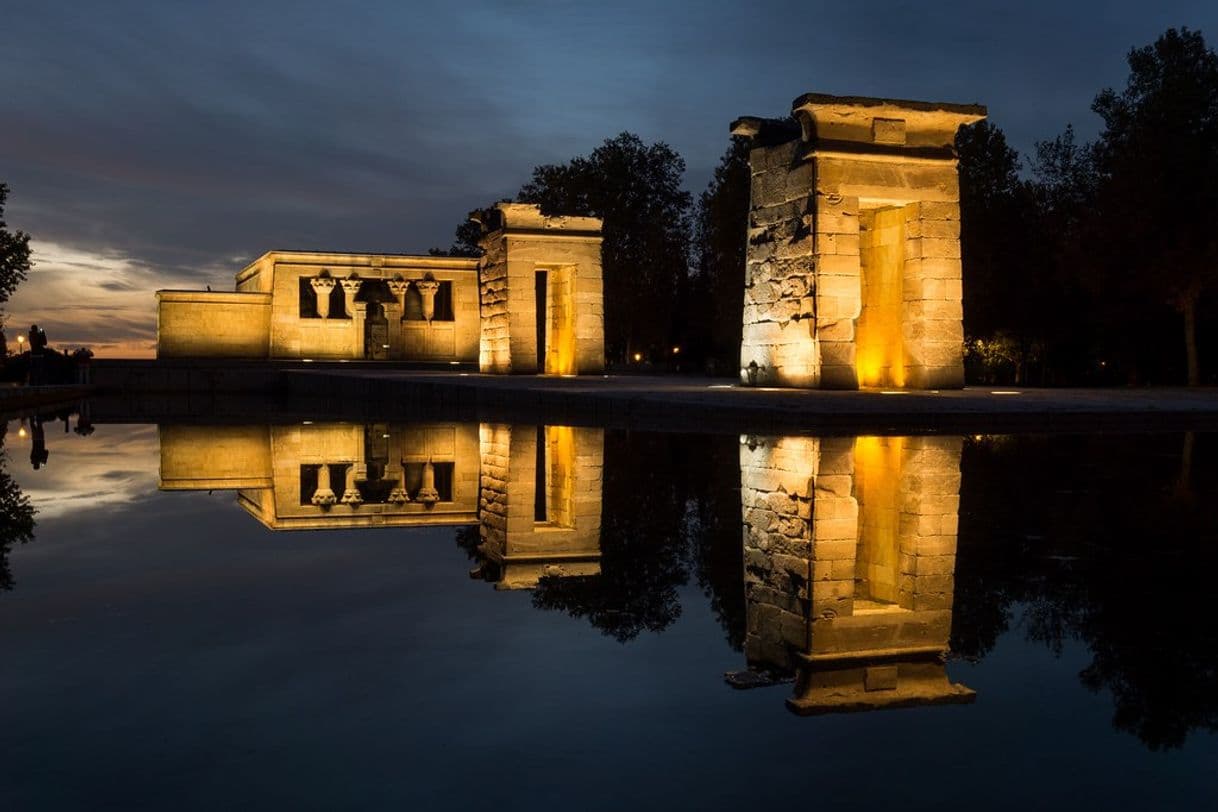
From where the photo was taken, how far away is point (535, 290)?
1226 inches

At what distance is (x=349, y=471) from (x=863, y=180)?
11842 millimetres

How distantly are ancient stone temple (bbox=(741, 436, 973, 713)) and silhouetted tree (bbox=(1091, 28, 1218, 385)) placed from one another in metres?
23.7

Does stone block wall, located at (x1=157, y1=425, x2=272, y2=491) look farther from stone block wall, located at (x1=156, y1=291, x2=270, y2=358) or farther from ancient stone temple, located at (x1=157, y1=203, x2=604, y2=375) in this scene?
stone block wall, located at (x1=156, y1=291, x2=270, y2=358)

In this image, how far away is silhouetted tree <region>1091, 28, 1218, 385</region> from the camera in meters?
29.5

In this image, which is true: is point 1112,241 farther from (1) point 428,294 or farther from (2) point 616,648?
(2) point 616,648

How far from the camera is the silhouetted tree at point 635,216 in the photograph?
2174 inches

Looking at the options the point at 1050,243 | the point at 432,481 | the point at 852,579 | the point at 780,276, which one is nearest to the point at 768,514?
the point at 852,579

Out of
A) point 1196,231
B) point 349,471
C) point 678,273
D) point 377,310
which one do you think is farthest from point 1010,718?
point 678,273

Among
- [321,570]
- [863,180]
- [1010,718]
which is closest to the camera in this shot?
[1010,718]

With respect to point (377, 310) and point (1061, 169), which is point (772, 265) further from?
point (377, 310)

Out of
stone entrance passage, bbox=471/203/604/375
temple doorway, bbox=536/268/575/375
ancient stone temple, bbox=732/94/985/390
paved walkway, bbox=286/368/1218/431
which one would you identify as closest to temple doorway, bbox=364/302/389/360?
stone entrance passage, bbox=471/203/604/375

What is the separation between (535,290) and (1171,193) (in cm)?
1653

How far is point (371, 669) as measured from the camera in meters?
3.45

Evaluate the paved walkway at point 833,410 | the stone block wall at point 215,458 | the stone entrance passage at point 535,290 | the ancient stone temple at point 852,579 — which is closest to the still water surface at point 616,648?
the ancient stone temple at point 852,579
